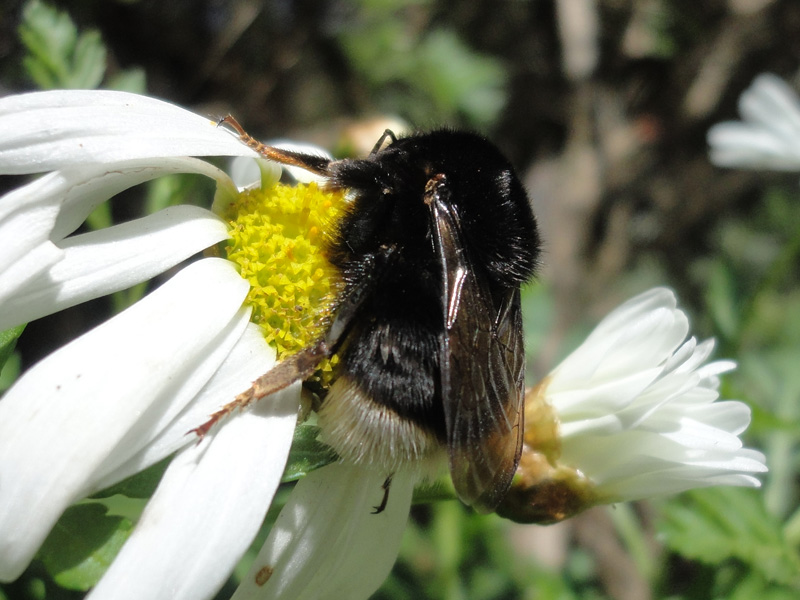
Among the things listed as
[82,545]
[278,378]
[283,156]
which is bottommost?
[82,545]

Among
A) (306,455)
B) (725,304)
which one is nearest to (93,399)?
(306,455)

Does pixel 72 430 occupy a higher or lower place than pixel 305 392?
lower

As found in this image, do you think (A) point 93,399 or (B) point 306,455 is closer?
(A) point 93,399

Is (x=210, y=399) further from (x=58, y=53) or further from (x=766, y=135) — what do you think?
(x=766, y=135)

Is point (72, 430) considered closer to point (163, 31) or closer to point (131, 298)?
point (131, 298)

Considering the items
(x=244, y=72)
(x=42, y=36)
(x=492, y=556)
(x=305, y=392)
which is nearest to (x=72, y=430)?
(x=305, y=392)

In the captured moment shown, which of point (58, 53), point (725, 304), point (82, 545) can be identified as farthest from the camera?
point (725, 304)
